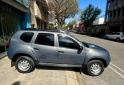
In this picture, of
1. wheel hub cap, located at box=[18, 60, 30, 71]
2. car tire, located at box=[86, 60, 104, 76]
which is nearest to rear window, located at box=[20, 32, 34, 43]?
wheel hub cap, located at box=[18, 60, 30, 71]

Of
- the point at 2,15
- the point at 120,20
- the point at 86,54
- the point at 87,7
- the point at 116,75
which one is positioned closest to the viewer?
the point at 86,54

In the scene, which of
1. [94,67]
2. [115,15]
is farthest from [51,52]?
[115,15]

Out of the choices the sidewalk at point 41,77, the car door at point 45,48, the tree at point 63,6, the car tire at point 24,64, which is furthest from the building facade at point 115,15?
the car tire at point 24,64

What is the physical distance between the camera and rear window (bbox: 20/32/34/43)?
14.3ft

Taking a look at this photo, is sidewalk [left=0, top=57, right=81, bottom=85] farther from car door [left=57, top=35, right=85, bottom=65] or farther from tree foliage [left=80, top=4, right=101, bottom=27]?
tree foliage [left=80, top=4, right=101, bottom=27]

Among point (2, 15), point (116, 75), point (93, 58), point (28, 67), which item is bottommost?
point (116, 75)

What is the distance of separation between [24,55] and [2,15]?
374cm

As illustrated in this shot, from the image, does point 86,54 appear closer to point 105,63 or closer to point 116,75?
point 105,63

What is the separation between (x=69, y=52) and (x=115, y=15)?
3109 centimetres

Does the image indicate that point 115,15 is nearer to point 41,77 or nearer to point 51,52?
point 51,52

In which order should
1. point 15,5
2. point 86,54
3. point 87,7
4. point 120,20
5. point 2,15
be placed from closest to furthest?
point 86,54
point 2,15
point 15,5
point 120,20
point 87,7

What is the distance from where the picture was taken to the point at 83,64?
4.34 metres

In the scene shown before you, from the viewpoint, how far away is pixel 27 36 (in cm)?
439

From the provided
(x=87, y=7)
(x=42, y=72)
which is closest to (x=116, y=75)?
(x=42, y=72)
